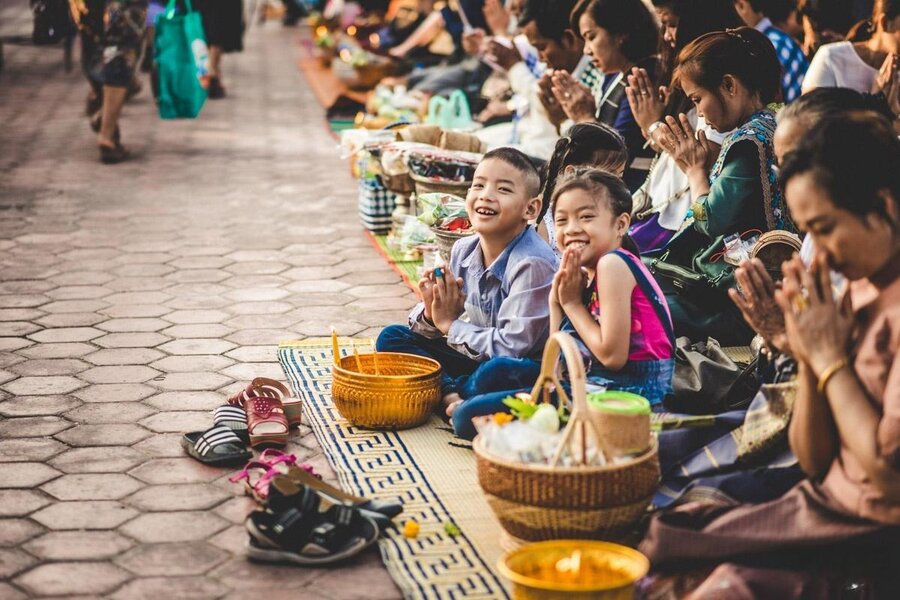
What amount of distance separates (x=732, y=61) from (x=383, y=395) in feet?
5.79

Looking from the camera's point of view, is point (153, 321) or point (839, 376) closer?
point (839, 376)

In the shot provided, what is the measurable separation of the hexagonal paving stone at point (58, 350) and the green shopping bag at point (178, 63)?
11.5ft

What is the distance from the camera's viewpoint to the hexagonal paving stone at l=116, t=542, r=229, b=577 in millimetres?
3160

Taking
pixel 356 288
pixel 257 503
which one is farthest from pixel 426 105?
pixel 257 503

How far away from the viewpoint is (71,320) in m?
5.41

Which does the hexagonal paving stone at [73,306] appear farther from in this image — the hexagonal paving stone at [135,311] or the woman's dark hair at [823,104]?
the woman's dark hair at [823,104]

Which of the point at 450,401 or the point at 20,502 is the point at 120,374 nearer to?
the point at 20,502

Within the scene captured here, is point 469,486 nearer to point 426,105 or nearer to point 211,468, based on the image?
point 211,468

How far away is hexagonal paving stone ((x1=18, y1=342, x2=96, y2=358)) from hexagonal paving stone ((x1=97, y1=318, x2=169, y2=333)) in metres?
0.23

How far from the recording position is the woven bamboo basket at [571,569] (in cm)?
270

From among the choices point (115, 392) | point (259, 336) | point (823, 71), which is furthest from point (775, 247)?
point (115, 392)

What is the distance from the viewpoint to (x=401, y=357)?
4.35 metres

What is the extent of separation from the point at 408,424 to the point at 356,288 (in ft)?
6.29

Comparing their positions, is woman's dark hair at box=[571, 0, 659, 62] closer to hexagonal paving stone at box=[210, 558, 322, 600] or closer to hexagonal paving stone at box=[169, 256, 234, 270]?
hexagonal paving stone at box=[169, 256, 234, 270]
